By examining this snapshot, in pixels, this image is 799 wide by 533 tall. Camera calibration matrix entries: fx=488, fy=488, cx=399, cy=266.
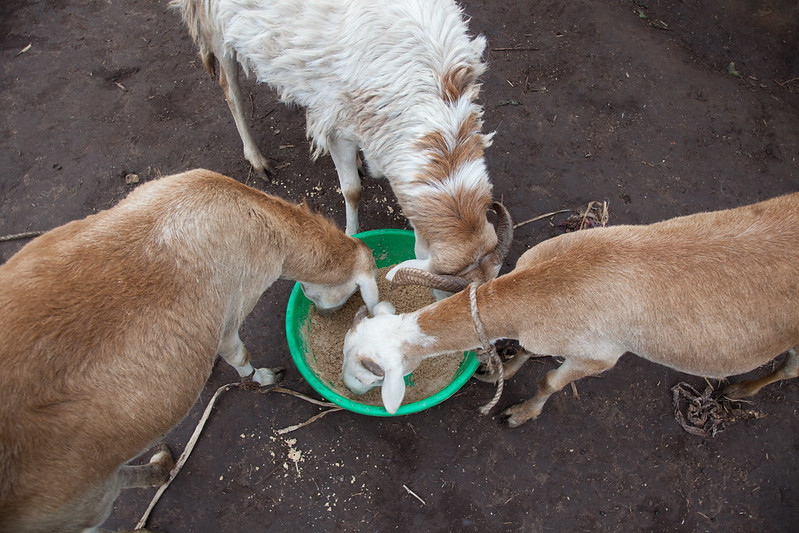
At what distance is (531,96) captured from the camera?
5.61m

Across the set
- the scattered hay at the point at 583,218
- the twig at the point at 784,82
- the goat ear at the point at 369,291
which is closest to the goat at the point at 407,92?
the goat ear at the point at 369,291

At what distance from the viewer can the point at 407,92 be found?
127 inches

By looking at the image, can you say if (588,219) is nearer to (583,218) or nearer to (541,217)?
(583,218)

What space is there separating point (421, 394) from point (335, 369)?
0.73 m

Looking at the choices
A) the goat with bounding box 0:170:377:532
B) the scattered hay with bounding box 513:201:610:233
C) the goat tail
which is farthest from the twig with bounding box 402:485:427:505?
the goat tail

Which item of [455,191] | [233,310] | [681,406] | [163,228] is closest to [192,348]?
[233,310]

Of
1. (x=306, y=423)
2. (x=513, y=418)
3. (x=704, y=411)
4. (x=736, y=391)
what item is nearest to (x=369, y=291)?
(x=306, y=423)

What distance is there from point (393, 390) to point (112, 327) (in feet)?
5.17

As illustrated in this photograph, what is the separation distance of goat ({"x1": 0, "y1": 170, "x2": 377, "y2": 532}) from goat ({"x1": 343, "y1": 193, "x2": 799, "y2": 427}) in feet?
3.35

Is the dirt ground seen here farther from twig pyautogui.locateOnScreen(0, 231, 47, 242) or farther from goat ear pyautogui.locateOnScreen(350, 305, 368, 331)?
goat ear pyautogui.locateOnScreen(350, 305, 368, 331)

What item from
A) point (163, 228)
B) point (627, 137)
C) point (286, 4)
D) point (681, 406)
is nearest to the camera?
point (163, 228)

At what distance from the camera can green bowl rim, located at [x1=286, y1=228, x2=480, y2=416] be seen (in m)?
3.46

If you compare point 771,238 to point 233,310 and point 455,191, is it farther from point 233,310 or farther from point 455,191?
point 233,310

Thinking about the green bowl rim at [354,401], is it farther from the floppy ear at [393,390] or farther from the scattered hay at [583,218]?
the scattered hay at [583,218]
